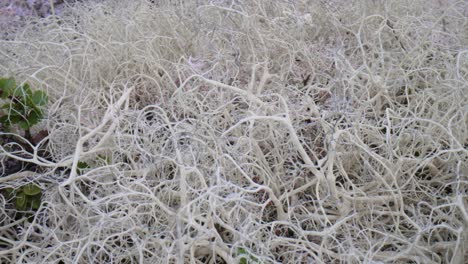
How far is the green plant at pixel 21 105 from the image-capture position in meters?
1.16

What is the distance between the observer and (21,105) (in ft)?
3.87

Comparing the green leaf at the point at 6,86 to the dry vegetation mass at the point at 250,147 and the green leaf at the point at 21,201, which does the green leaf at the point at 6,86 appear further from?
the green leaf at the point at 21,201

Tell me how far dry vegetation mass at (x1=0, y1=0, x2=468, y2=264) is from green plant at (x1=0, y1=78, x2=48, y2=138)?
0.12ft

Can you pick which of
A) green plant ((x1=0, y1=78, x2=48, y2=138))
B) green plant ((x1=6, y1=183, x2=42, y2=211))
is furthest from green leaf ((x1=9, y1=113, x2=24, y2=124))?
green plant ((x1=6, y1=183, x2=42, y2=211))

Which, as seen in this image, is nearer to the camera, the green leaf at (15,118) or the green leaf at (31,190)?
the green leaf at (31,190)

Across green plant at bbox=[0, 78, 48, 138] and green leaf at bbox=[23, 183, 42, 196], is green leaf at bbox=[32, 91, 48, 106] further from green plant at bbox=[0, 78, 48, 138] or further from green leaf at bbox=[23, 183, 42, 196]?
green leaf at bbox=[23, 183, 42, 196]

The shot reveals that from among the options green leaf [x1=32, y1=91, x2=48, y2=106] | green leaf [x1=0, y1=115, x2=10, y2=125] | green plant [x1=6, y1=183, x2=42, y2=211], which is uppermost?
green leaf [x1=32, y1=91, x2=48, y2=106]

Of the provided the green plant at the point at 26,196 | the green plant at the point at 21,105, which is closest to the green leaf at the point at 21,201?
the green plant at the point at 26,196

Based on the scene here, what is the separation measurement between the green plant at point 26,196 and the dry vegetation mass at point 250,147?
2 cm

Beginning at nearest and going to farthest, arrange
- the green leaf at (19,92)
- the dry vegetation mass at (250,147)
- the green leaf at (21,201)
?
the dry vegetation mass at (250,147)
the green leaf at (21,201)
the green leaf at (19,92)

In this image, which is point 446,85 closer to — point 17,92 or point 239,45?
point 239,45

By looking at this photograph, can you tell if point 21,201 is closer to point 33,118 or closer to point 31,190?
point 31,190

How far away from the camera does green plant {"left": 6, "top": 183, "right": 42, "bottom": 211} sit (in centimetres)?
104

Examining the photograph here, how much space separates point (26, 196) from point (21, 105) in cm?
24
